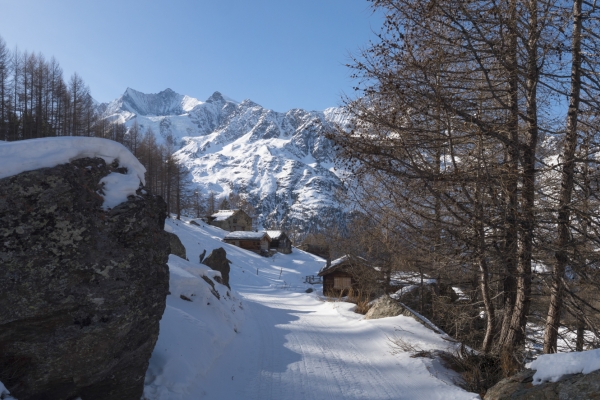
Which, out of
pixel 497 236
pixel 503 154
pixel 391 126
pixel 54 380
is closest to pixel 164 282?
pixel 54 380

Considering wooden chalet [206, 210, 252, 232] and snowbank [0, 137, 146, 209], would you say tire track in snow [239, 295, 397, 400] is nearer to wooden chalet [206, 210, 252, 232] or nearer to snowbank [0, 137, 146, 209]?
snowbank [0, 137, 146, 209]

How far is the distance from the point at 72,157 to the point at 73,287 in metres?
1.57

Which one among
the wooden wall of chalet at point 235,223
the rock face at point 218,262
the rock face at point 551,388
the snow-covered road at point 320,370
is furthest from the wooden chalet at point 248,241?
the rock face at point 551,388

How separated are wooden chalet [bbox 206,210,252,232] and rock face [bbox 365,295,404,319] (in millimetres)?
61812

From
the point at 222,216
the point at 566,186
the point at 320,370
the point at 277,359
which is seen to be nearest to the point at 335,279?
the point at 277,359

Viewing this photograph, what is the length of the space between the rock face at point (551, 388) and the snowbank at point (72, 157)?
17.0ft

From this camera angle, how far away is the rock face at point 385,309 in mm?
11025

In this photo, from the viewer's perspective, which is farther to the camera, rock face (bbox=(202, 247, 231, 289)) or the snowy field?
rock face (bbox=(202, 247, 231, 289))

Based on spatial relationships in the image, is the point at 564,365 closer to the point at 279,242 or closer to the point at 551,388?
the point at 551,388

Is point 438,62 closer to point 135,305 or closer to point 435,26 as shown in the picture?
point 435,26

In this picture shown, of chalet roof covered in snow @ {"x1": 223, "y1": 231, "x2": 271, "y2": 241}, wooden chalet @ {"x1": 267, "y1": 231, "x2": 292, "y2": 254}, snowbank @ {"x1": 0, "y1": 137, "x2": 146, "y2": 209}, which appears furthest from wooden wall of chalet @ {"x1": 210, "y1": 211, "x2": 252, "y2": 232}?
snowbank @ {"x1": 0, "y1": 137, "x2": 146, "y2": 209}

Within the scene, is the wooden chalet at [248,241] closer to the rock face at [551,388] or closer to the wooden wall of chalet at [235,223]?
the wooden wall of chalet at [235,223]

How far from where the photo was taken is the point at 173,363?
233 inches

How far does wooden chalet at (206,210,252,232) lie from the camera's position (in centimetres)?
7156
